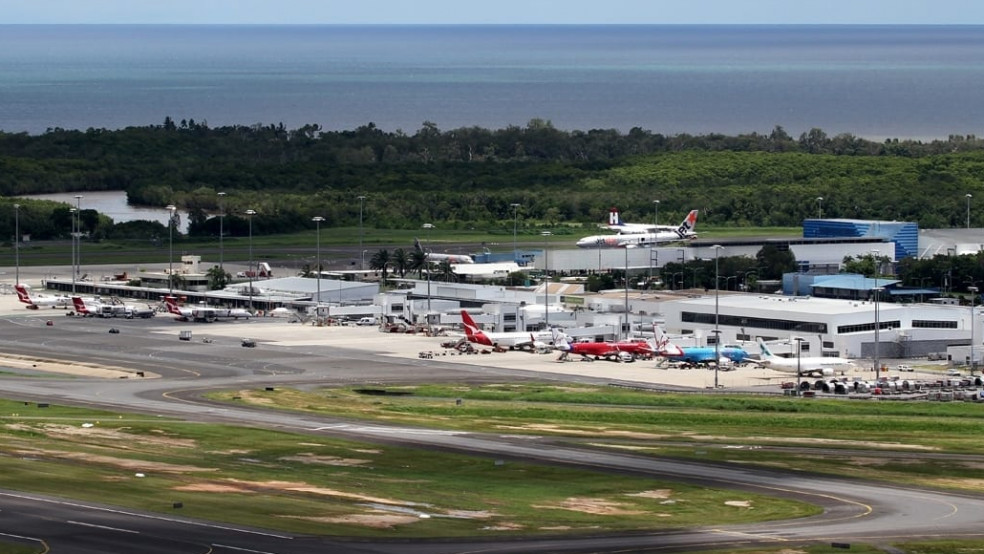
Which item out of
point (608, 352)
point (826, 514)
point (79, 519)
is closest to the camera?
point (79, 519)

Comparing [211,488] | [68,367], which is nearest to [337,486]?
[211,488]

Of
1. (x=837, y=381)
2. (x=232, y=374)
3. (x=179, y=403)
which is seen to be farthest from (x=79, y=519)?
(x=837, y=381)

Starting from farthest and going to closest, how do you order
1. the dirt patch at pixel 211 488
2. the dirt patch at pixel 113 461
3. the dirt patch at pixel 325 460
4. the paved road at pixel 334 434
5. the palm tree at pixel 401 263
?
the palm tree at pixel 401 263
the dirt patch at pixel 325 460
the dirt patch at pixel 113 461
the dirt patch at pixel 211 488
the paved road at pixel 334 434

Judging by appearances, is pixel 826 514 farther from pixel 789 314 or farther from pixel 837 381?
pixel 789 314

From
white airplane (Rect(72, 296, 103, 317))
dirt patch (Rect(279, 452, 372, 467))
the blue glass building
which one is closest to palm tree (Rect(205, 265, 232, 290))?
white airplane (Rect(72, 296, 103, 317))

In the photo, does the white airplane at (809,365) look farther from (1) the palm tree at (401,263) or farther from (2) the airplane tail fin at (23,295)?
(2) the airplane tail fin at (23,295)

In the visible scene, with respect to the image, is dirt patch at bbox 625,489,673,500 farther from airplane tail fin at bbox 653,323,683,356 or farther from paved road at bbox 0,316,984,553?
airplane tail fin at bbox 653,323,683,356

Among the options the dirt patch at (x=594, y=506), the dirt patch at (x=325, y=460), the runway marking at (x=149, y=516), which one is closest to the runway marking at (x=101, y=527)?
the runway marking at (x=149, y=516)
